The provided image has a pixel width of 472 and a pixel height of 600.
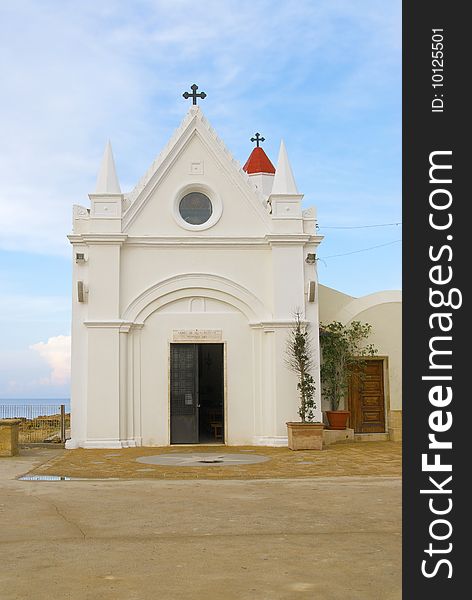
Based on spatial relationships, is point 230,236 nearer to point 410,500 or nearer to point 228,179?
point 228,179

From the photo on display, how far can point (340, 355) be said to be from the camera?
20438 mm

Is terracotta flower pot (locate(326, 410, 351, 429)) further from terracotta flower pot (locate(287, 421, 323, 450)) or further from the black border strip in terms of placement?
the black border strip

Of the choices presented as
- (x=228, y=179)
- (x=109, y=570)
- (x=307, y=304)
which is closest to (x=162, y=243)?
(x=228, y=179)

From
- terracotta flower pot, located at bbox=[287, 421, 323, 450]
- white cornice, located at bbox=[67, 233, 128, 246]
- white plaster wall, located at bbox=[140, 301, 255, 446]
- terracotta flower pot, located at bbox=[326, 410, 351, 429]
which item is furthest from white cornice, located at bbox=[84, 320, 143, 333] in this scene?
terracotta flower pot, located at bbox=[326, 410, 351, 429]

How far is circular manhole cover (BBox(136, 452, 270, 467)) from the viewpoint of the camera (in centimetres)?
1486

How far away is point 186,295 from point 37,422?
1610 cm

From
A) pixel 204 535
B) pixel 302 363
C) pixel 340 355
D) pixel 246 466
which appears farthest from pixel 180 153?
pixel 204 535

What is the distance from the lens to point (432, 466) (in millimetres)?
3496

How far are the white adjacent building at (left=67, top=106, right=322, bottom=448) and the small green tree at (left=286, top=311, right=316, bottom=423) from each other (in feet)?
0.69

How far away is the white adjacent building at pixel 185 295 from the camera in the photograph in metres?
18.7

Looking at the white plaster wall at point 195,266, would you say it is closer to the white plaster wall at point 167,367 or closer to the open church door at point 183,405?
the white plaster wall at point 167,367

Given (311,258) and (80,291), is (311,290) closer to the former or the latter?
(311,258)

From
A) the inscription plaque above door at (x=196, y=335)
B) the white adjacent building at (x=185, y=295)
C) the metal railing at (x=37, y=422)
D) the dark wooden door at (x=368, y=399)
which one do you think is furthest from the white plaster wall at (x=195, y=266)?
the metal railing at (x=37, y=422)

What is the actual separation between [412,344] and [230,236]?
16017 millimetres
